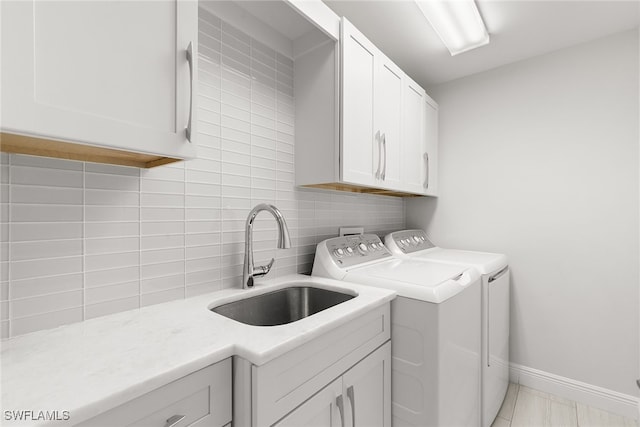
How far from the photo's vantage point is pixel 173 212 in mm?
1188

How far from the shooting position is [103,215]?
1.00 meters

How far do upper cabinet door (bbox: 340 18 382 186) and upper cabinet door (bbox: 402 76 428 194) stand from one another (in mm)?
396

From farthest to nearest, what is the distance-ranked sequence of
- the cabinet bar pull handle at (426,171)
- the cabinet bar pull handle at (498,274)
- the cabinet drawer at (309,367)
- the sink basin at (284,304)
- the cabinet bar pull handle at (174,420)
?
the cabinet bar pull handle at (426,171), the cabinet bar pull handle at (498,274), the sink basin at (284,304), the cabinet drawer at (309,367), the cabinet bar pull handle at (174,420)

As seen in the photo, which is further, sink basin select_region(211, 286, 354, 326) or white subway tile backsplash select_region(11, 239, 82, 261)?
sink basin select_region(211, 286, 354, 326)

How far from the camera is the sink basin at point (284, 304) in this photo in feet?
4.35

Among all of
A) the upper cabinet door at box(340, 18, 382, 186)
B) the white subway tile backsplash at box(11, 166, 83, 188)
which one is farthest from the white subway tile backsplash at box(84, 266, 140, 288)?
the upper cabinet door at box(340, 18, 382, 186)

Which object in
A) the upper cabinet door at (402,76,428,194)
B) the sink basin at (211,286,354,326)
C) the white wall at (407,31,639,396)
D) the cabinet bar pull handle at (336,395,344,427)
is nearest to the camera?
A: the cabinet bar pull handle at (336,395,344,427)

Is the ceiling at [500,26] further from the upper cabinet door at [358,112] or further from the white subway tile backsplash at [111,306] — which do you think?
the white subway tile backsplash at [111,306]

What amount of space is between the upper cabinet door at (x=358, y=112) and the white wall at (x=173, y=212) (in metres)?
0.35

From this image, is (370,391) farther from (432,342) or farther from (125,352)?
(125,352)

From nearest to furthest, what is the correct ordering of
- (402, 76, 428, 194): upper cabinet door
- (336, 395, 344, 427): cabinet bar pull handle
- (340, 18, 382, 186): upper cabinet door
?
(336, 395, 344, 427): cabinet bar pull handle
(340, 18, 382, 186): upper cabinet door
(402, 76, 428, 194): upper cabinet door

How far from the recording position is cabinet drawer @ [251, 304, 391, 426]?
0.78 m

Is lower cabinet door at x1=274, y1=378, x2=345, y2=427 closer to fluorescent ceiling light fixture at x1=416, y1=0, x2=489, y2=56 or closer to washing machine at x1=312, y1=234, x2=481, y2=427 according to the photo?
washing machine at x1=312, y1=234, x2=481, y2=427

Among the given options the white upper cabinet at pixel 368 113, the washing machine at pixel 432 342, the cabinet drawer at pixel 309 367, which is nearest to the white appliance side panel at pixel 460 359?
the washing machine at pixel 432 342
